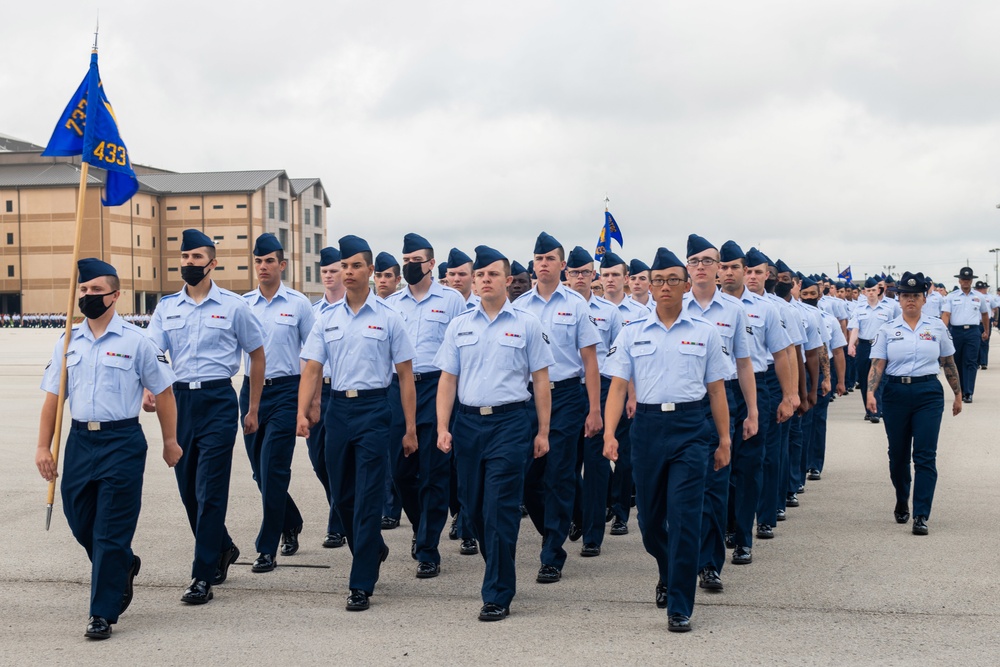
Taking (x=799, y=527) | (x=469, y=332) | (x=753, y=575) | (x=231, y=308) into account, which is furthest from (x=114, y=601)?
(x=799, y=527)

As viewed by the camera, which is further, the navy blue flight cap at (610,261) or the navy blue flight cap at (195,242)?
the navy blue flight cap at (610,261)

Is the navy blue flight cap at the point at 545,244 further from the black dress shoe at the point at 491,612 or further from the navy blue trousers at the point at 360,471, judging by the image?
the black dress shoe at the point at 491,612

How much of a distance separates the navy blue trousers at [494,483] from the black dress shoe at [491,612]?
0.08ft

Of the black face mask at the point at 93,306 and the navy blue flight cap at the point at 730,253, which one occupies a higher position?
the navy blue flight cap at the point at 730,253

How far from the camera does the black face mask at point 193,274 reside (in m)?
7.05

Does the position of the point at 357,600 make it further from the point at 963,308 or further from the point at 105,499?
the point at 963,308

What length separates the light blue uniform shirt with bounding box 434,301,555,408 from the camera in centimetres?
657

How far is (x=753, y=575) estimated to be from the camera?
23.6 feet

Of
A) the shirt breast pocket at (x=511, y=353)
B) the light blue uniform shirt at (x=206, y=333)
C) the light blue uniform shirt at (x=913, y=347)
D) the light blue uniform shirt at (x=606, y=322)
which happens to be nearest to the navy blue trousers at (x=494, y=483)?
the shirt breast pocket at (x=511, y=353)

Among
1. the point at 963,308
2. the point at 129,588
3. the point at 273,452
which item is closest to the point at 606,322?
the point at 273,452

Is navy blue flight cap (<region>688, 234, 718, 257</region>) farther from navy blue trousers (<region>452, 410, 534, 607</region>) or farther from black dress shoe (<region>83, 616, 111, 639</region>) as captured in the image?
black dress shoe (<region>83, 616, 111, 639</region>)

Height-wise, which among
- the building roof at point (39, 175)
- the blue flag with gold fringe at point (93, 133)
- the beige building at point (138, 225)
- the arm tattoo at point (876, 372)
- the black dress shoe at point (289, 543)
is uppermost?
the building roof at point (39, 175)

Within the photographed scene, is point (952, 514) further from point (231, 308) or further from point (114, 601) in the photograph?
point (114, 601)

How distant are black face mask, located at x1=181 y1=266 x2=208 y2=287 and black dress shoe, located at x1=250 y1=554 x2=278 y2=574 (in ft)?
5.94
